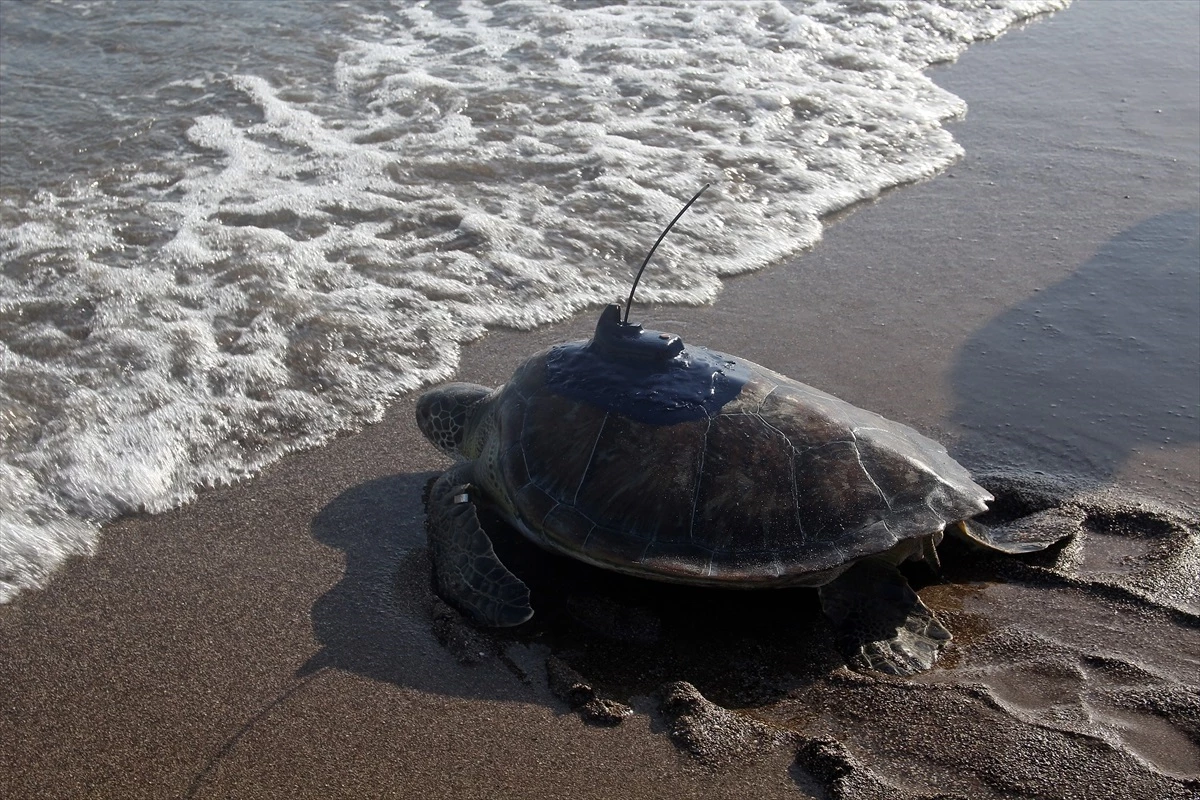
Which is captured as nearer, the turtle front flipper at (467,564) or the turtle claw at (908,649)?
the turtle claw at (908,649)

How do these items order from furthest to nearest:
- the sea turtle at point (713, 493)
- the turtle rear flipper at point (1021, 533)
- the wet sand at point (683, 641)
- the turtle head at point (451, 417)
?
the turtle head at point (451, 417) → the turtle rear flipper at point (1021, 533) → the sea turtle at point (713, 493) → the wet sand at point (683, 641)

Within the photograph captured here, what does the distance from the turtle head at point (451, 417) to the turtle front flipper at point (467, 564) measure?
203 mm

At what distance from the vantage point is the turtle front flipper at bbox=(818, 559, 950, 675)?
108 inches

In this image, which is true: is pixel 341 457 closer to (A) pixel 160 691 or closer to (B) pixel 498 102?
(A) pixel 160 691

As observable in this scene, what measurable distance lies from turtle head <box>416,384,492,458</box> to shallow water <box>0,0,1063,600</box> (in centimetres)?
48

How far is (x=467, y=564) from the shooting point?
303 cm

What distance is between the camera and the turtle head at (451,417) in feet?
11.7

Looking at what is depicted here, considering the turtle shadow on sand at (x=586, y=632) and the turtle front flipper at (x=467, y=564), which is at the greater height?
the turtle front flipper at (x=467, y=564)

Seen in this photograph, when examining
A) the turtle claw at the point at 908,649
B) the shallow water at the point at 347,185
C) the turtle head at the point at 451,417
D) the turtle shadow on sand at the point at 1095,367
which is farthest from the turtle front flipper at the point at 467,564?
the turtle shadow on sand at the point at 1095,367

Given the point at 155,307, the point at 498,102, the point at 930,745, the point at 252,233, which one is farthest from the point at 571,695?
the point at 498,102

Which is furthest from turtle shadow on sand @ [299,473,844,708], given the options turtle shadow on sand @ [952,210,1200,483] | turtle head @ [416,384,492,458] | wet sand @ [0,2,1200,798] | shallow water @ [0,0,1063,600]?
turtle shadow on sand @ [952,210,1200,483]

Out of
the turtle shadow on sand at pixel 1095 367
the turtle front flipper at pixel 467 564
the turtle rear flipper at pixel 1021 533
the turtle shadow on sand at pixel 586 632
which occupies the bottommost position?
the turtle shadow on sand at pixel 586 632

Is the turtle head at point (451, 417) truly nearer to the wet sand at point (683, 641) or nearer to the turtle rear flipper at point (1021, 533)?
the wet sand at point (683, 641)

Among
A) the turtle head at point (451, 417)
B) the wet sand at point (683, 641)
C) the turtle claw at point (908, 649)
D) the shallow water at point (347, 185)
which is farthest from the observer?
the shallow water at point (347, 185)
